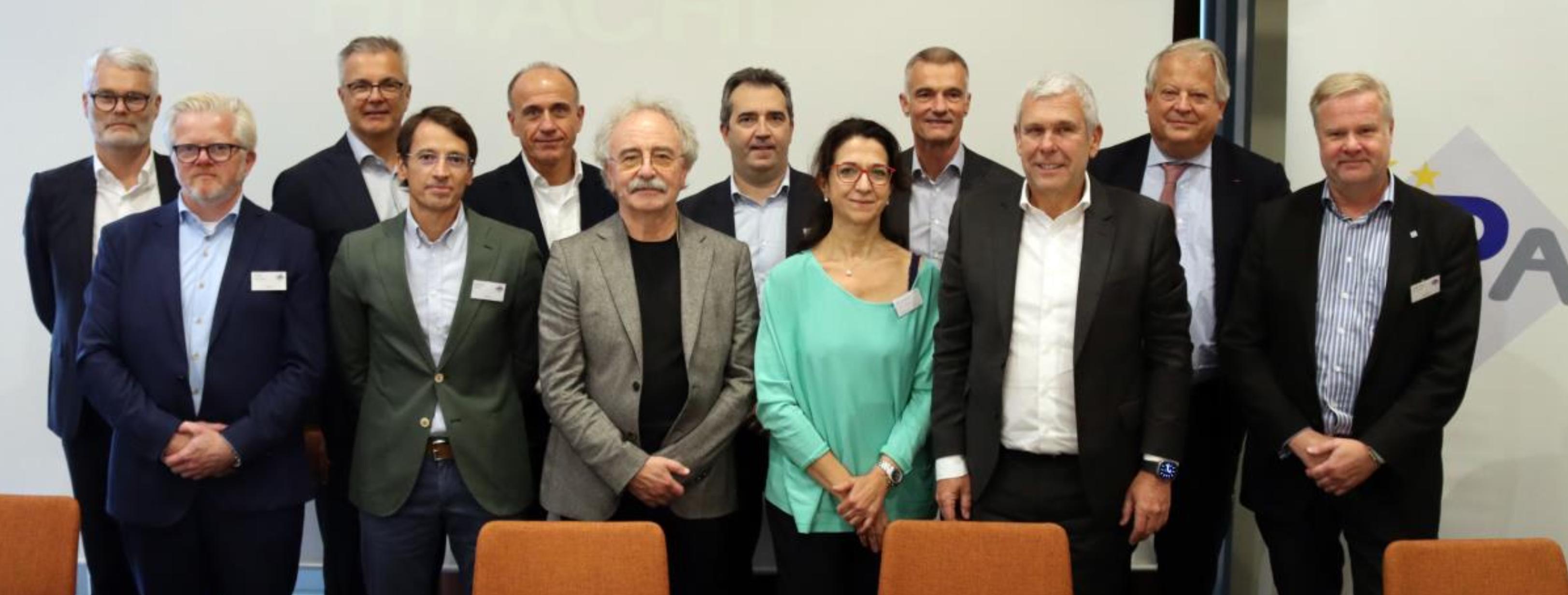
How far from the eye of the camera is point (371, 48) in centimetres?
363

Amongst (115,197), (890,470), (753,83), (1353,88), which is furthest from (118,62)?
(1353,88)

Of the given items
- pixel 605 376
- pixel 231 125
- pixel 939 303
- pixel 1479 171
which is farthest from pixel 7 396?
pixel 1479 171

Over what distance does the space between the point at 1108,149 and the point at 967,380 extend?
1.07 m

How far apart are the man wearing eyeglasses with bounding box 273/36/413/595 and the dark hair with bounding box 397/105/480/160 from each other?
41 centimetres

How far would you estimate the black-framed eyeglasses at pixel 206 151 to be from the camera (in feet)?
9.64

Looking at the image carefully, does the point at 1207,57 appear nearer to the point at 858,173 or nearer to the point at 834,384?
the point at 858,173

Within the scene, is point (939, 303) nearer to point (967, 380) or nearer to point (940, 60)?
point (967, 380)

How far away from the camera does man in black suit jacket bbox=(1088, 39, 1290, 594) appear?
3.27 meters

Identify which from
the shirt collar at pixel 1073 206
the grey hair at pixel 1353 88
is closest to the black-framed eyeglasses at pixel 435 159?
the shirt collar at pixel 1073 206

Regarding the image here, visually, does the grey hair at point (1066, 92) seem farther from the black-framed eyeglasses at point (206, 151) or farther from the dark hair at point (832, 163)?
the black-framed eyeglasses at point (206, 151)

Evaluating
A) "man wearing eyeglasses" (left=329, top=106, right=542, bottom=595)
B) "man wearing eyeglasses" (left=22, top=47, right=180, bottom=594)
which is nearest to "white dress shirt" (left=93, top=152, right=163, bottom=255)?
"man wearing eyeglasses" (left=22, top=47, right=180, bottom=594)

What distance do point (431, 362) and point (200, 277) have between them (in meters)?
0.61

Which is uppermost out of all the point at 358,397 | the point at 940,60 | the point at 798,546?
the point at 940,60

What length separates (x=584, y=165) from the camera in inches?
146
